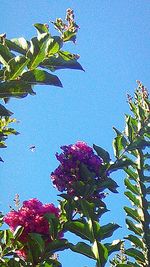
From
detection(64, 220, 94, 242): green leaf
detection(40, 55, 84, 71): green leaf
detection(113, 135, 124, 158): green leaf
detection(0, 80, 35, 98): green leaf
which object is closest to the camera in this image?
detection(0, 80, 35, 98): green leaf

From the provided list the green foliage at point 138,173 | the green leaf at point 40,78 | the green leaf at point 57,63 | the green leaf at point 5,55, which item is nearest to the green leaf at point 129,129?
the green foliage at point 138,173

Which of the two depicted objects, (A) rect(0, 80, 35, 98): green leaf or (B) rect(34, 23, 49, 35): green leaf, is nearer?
(A) rect(0, 80, 35, 98): green leaf

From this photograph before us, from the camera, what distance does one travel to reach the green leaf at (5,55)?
6.94 feet

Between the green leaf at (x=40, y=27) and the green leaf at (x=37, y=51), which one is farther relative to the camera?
the green leaf at (x=40, y=27)

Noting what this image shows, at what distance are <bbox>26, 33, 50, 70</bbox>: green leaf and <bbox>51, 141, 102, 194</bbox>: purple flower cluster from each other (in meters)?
0.91

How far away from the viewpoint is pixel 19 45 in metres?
2.29

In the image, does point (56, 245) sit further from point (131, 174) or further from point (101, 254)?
point (131, 174)

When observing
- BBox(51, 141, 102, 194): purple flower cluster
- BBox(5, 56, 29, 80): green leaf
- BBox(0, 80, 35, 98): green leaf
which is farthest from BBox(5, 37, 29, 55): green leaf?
BBox(51, 141, 102, 194): purple flower cluster

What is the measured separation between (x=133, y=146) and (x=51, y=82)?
121 centimetres

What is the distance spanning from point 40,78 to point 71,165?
0.93 metres

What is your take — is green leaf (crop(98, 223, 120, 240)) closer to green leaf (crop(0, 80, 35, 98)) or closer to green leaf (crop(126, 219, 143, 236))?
green leaf (crop(126, 219, 143, 236))

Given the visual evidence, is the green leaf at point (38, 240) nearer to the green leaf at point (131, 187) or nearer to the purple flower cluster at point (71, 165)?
the purple flower cluster at point (71, 165)

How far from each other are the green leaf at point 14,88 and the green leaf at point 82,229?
2.52ft

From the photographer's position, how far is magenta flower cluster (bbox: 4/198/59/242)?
8.07ft
